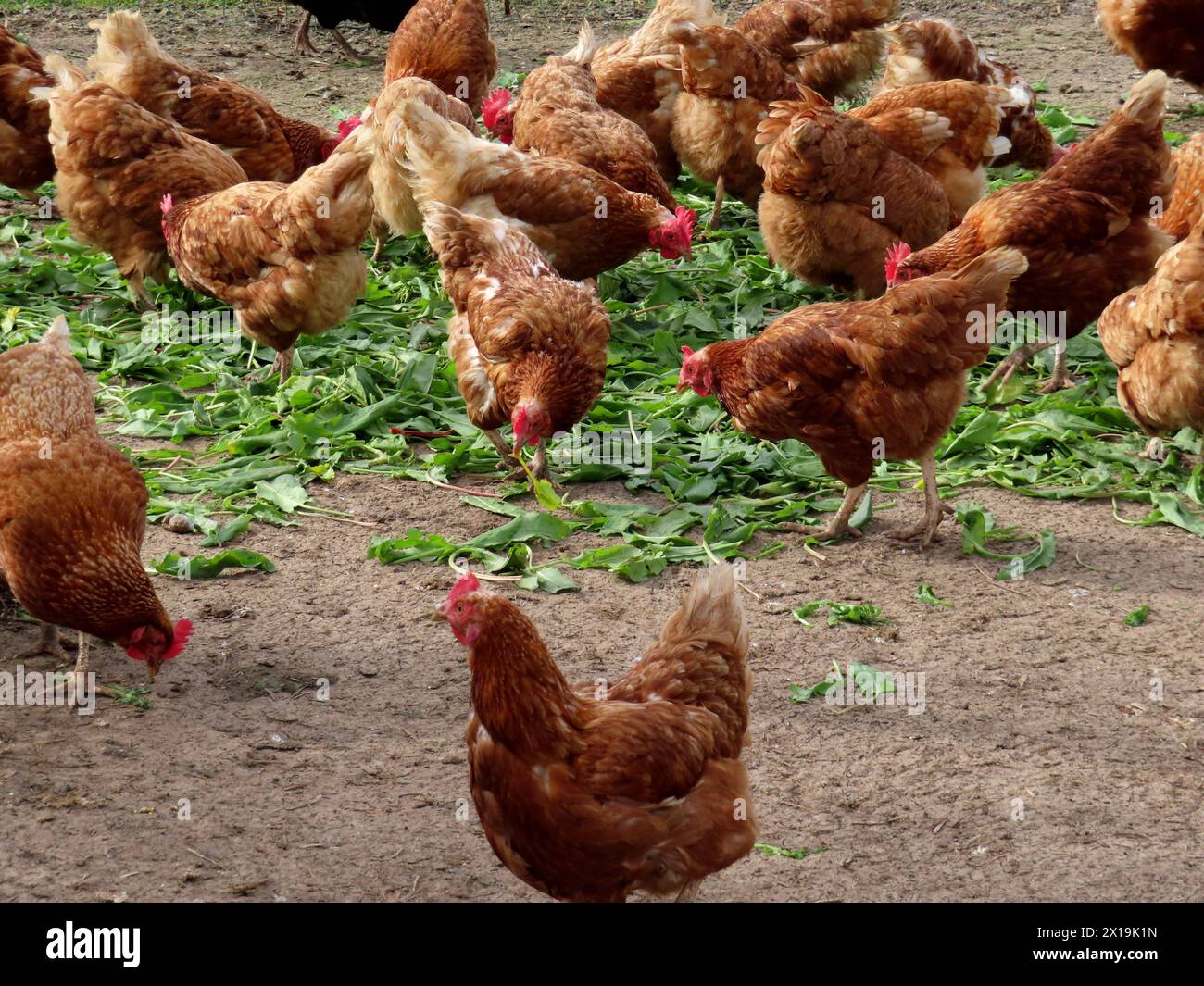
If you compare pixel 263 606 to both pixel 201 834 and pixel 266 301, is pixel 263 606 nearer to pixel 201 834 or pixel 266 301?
pixel 201 834

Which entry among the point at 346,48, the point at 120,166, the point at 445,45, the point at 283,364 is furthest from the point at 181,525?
the point at 346,48

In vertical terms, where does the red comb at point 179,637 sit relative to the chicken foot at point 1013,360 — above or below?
below

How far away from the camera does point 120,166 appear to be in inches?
302

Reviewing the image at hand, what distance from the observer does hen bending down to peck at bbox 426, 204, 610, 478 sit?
5887 millimetres

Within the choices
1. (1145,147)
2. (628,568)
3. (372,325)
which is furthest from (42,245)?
(1145,147)

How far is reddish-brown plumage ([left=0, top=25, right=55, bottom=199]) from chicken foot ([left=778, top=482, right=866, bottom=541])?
18.7ft

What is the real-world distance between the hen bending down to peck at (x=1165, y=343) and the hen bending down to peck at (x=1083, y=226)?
19.1 inches

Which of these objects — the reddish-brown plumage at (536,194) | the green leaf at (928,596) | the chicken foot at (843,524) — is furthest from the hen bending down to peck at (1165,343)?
the reddish-brown plumage at (536,194)

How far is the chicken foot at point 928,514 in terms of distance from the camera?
18.8ft

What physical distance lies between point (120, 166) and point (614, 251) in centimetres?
299

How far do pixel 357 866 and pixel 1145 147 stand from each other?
5432 mm

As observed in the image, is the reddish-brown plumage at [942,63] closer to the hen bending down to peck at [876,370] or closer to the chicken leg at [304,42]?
the hen bending down to peck at [876,370]

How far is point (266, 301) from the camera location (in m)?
6.91

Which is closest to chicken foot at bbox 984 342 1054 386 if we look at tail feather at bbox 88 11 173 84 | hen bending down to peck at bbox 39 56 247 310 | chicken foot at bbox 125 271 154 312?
hen bending down to peck at bbox 39 56 247 310
